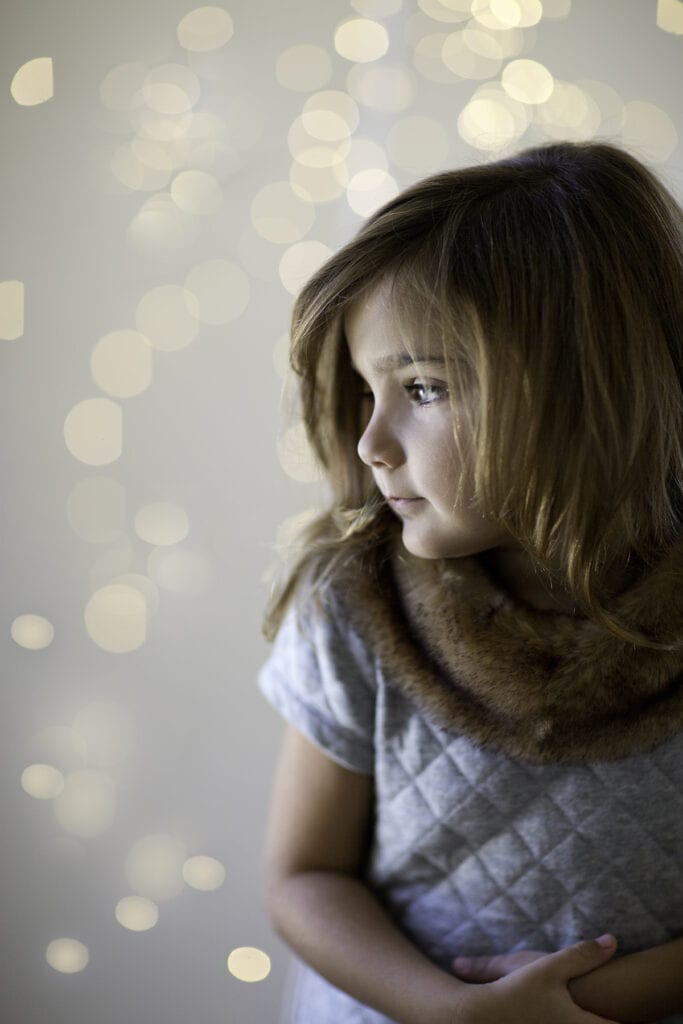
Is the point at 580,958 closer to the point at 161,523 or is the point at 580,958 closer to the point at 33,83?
the point at 161,523

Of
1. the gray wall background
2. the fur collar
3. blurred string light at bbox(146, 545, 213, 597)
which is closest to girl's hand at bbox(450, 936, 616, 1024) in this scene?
the fur collar

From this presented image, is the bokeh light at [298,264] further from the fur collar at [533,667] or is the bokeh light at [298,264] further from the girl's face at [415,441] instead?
the fur collar at [533,667]

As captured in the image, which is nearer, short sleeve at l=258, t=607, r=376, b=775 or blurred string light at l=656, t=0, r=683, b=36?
short sleeve at l=258, t=607, r=376, b=775

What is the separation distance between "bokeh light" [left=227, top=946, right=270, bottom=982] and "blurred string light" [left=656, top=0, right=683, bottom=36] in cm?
117

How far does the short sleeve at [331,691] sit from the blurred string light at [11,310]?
44cm

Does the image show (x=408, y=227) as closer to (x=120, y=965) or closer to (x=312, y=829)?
(x=312, y=829)

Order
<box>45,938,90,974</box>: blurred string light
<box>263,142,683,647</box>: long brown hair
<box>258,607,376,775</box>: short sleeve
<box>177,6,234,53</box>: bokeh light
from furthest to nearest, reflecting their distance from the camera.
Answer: <box>45,938,90,974</box>: blurred string light → <box>177,6,234,53</box>: bokeh light → <box>258,607,376,775</box>: short sleeve → <box>263,142,683,647</box>: long brown hair

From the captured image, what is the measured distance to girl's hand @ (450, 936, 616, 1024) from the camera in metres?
0.79

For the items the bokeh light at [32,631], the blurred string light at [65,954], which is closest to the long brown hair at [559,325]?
the bokeh light at [32,631]

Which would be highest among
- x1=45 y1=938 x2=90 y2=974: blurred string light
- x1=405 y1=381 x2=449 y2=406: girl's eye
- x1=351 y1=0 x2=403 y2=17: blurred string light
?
x1=351 y1=0 x2=403 y2=17: blurred string light

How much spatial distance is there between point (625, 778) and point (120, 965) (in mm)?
682

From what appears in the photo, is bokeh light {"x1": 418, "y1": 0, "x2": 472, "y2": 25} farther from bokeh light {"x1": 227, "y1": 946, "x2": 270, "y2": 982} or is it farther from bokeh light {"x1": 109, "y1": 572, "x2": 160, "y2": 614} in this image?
bokeh light {"x1": 227, "y1": 946, "x2": 270, "y2": 982}

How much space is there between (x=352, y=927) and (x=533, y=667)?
29 centimetres

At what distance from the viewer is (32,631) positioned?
3.50ft
